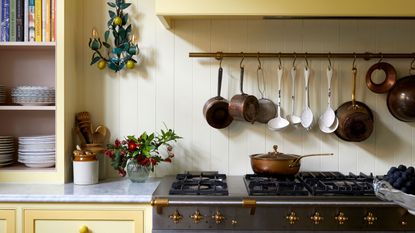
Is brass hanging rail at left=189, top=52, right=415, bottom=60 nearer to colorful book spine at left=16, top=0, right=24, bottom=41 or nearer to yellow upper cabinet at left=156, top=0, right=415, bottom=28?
yellow upper cabinet at left=156, top=0, right=415, bottom=28

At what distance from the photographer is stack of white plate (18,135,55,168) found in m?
2.00

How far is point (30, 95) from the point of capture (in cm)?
198

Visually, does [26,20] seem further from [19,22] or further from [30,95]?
[30,95]

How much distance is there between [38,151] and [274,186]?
117 centimetres

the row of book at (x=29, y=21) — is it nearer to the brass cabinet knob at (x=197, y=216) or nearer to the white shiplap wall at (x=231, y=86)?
the white shiplap wall at (x=231, y=86)

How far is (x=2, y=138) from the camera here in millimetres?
2057

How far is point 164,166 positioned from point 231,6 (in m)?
0.94

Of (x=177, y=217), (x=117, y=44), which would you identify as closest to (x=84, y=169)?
(x=177, y=217)

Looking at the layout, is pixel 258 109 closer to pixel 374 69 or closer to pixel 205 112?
pixel 205 112

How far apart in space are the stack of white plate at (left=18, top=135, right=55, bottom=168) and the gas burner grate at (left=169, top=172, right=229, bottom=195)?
654mm

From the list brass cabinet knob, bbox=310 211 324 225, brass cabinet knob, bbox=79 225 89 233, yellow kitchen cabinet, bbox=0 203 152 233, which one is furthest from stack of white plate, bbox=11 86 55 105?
brass cabinet knob, bbox=310 211 324 225

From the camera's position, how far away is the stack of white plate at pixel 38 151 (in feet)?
6.56

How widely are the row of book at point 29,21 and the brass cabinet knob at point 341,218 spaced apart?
1564mm

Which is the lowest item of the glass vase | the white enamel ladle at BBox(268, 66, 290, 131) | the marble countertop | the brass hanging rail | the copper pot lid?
the marble countertop
